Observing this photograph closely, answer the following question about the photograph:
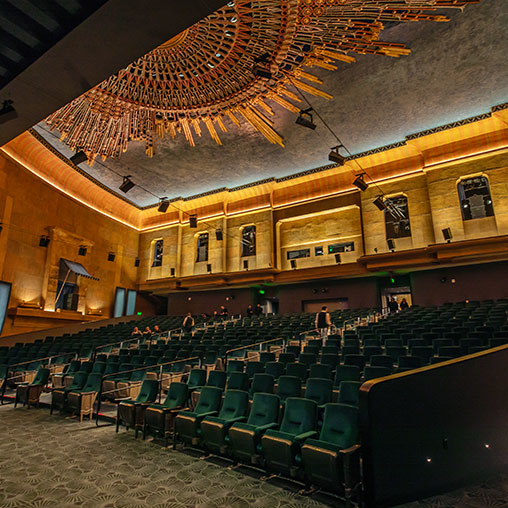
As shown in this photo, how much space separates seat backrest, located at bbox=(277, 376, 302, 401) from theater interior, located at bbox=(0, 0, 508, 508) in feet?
0.07

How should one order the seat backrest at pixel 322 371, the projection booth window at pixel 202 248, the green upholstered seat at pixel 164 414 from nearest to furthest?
1. the green upholstered seat at pixel 164 414
2. the seat backrest at pixel 322 371
3. the projection booth window at pixel 202 248

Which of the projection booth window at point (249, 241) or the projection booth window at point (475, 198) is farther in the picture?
the projection booth window at point (249, 241)

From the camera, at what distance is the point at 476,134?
42.7 ft

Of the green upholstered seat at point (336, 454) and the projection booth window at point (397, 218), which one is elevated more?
the projection booth window at point (397, 218)

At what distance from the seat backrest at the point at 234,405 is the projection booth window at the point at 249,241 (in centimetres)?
1365

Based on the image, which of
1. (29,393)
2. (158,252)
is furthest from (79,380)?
(158,252)

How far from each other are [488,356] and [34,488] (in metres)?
4.51

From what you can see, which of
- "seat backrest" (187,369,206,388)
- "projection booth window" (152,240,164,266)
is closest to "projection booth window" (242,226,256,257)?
"projection booth window" (152,240,164,266)

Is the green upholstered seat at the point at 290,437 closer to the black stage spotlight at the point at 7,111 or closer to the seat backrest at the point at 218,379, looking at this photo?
the seat backrest at the point at 218,379

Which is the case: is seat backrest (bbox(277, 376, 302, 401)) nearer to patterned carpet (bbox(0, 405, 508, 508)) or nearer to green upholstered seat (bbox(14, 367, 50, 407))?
patterned carpet (bbox(0, 405, 508, 508))

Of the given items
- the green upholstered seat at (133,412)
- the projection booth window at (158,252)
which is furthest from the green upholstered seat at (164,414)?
the projection booth window at (158,252)

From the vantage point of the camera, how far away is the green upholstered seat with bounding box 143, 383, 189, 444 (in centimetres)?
453

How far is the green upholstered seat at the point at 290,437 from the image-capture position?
10.8 ft

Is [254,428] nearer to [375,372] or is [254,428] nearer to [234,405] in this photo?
→ [234,405]
